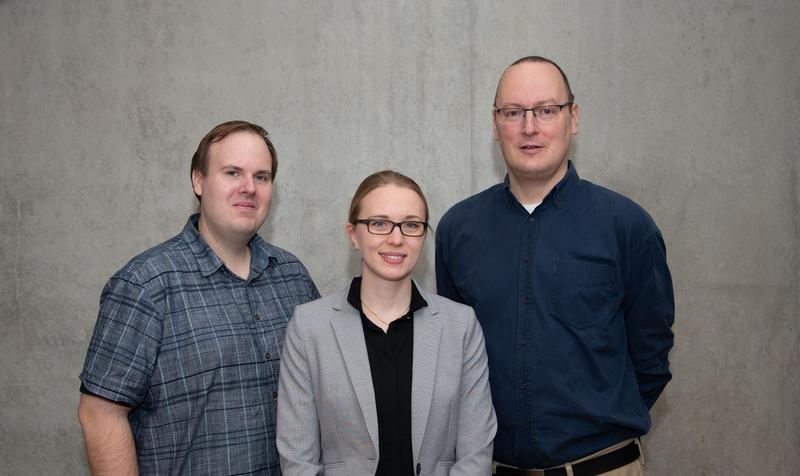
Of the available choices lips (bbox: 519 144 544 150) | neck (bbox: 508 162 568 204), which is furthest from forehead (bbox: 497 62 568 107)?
neck (bbox: 508 162 568 204)

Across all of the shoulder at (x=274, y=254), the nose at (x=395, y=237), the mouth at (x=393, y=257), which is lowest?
the shoulder at (x=274, y=254)

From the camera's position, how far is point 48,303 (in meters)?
3.22

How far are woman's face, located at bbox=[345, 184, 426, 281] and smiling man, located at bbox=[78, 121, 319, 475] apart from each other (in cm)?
36

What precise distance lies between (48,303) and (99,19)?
1422 millimetres

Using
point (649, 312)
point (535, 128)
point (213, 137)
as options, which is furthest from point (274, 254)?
point (649, 312)

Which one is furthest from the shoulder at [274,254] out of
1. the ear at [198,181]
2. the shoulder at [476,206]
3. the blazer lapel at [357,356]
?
the shoulder at [476,206]

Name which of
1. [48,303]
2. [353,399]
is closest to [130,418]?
[353,399]

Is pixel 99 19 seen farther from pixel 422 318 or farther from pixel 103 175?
pixel 422 318

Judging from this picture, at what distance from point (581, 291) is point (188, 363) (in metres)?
1.21

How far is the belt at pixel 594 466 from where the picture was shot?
1991mm

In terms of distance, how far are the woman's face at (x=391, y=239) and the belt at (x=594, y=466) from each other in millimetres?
734

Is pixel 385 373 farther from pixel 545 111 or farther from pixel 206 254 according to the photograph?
pixel 545 111

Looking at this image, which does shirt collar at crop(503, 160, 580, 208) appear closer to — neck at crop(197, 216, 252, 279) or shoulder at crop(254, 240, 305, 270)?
shoulder at crop(254, 240, 305, 270)

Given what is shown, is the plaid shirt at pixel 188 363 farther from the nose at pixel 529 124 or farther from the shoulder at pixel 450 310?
the nose at pixel 529 124
